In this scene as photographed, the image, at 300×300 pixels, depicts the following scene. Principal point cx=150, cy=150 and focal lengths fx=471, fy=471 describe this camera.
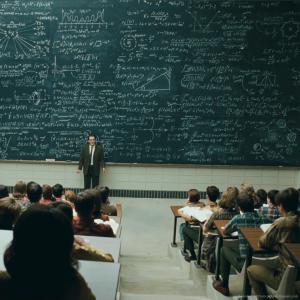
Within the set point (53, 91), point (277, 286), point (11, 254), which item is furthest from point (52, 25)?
point (11, 254)

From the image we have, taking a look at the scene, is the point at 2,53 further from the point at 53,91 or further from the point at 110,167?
the point at 110,167

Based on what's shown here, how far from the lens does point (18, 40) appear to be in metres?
8.29

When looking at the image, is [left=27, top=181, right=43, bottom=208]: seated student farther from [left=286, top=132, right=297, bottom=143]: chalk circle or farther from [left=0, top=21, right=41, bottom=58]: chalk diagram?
[left=286, top=132, right=297, bottom=143]: chalk circle

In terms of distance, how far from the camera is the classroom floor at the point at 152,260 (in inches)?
180

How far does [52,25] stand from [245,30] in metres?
3.41

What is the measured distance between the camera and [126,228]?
741 cm

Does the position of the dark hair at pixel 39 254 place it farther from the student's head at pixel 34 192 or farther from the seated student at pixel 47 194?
the seated student at pixel 47 194

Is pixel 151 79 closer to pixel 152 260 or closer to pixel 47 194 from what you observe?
pixel 152 260

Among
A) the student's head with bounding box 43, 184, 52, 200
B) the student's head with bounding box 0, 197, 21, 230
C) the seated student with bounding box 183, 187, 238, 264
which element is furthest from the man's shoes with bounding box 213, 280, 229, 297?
the student's head with bounding box 43, 184, 52, 200

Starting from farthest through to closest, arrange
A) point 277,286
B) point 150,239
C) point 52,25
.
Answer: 1. point 52,25
2. point 150,239
3. point 277,286

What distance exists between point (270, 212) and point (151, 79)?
4091 millimetres

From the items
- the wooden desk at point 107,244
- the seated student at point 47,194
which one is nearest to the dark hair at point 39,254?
the wooden desk at point 107,244

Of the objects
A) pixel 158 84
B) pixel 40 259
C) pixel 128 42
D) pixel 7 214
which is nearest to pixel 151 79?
pixel 158 84

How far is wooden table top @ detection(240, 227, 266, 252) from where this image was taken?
354cm
